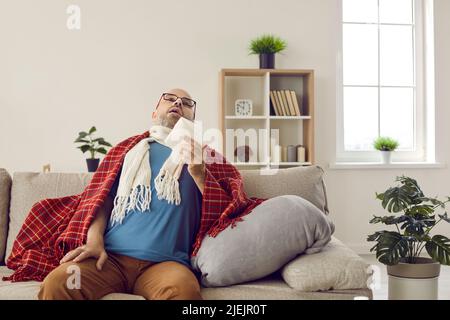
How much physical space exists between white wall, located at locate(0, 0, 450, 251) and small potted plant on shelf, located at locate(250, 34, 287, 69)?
19 centimetres

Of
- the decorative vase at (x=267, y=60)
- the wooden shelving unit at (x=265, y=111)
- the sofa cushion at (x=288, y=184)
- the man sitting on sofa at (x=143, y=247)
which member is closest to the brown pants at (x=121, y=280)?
the man sitting on sofa at (x=143, y=247)

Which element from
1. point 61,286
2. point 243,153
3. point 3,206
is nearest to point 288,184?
point 61,286

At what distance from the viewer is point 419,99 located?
4203 millimetres

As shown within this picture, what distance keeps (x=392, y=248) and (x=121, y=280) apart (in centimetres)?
121

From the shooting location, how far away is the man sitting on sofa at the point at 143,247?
5.07 ft

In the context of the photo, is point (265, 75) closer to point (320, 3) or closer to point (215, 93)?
point (215, 93)

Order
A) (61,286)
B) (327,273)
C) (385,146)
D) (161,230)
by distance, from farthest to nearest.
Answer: (385,146) → (161,230) → (327,273) → (61,286)

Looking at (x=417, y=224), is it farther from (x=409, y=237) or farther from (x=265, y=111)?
(x=265, y=111)

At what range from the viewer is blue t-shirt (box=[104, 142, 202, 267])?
171cm

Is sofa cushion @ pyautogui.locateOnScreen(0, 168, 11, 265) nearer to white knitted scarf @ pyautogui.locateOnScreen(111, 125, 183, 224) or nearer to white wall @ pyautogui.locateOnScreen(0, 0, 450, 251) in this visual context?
white knitted scarf @ pyautogui.locateOnScreen(111, 125, 183, 224)

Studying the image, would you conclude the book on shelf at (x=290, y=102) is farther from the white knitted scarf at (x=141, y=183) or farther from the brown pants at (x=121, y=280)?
the brown pants at (x=121, y=280)

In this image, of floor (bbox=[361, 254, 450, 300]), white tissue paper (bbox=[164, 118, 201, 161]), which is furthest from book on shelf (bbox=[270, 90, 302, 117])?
white tissue paper (bbox=[164, 118, 201, 161])

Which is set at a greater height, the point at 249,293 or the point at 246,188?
the point at 246,188

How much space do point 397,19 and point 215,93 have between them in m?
1.72
